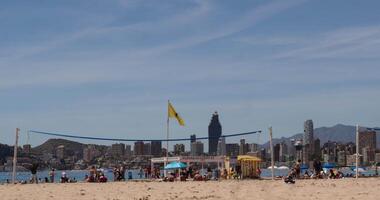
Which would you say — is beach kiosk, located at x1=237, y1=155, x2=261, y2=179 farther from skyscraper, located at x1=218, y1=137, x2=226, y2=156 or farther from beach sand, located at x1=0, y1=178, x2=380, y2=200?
beach sand, located at x1=0, y1=178, x2=380, y2=200

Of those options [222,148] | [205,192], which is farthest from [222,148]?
[205,192]

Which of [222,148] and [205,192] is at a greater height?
[222,148]

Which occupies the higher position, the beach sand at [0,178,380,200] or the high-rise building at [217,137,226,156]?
the high-rise building at [217,137,226,156]

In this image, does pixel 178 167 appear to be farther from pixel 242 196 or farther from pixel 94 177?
pixel 242 196

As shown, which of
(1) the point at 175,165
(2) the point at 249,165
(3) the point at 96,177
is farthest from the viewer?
(1) the point at 175,165

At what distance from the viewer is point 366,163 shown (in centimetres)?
12506

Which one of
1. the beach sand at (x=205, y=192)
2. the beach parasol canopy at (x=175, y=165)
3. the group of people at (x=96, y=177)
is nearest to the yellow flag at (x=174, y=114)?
the beach parasol canopy at (x=175, y=165)

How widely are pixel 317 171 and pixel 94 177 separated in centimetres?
1121

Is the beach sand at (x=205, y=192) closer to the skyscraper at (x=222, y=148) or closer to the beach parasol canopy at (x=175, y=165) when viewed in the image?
the beach parasol canopy at (x=175, y=165)

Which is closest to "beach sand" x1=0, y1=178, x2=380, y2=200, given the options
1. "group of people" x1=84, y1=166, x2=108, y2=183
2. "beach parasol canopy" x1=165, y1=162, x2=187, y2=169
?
"group of people" x1=84, y1=166, x2=108, y2=183

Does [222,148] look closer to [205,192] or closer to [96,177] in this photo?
[96,177]

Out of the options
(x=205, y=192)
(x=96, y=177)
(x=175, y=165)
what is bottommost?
(x=205, y=192)

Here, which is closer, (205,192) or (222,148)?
(205,192)

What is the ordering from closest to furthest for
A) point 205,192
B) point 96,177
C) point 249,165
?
point 205,192 < point 96,177 < point 249,165
